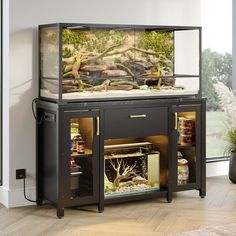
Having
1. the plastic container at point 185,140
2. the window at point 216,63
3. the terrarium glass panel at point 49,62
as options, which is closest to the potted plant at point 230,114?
the window at point 216,63

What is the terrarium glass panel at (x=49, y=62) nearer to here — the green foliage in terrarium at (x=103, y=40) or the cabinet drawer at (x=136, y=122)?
the green foliage in terrarium at (x=103, y=40)

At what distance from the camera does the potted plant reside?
20.1 ft

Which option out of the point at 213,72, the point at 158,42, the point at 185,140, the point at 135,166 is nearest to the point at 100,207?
the point at 135,166

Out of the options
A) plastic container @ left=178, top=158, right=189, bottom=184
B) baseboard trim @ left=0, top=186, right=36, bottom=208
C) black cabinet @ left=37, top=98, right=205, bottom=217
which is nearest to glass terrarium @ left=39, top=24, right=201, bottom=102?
black cabinet @ left=37, top=98, right=205, bottom=217

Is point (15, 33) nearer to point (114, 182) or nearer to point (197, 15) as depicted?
point (114, 182)

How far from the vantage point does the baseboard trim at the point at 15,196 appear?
207 inches

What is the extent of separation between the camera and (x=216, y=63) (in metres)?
6.62

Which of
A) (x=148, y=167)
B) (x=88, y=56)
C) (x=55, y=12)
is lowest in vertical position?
(x=148, y=167)

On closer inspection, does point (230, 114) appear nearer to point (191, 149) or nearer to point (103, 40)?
point (191, 149)

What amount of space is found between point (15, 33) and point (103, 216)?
5.51ft

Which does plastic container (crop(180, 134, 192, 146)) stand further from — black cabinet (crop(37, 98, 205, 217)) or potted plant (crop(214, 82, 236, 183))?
potted plant (crop(214, 82, 236, 183))

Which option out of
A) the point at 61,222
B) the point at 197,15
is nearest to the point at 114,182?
the point at 61,222

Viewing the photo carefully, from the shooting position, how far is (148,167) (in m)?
5.44

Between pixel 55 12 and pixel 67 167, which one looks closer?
pixel 67 167
